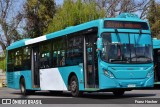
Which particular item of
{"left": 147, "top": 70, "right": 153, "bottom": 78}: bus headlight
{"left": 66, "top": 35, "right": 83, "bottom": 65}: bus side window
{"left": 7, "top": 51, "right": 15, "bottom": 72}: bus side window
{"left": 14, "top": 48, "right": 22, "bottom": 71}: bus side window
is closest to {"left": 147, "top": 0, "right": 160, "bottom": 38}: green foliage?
{"left": 7, "top": 51, "right": 15, "bottom": 72}: bus side window

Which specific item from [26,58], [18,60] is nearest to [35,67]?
[26,58]

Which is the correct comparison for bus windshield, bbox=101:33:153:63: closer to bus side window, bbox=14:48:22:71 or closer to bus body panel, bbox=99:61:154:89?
bus body panel, bbox=99:61:154:89

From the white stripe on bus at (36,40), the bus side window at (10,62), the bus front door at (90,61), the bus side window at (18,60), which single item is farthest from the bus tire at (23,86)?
the bus front door at (90,61)

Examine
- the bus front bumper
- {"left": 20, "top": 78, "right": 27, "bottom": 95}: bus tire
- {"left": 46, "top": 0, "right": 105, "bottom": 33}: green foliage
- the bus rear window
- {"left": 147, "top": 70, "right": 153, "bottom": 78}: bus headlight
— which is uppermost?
{"left": 46, "top": 0, "right": 105, "bottom": 33}: green foliage

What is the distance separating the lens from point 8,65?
25.6 metres

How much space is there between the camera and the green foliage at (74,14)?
42812 mm

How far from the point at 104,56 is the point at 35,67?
6873 millimetres

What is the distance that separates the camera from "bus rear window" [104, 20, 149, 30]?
16172 mm

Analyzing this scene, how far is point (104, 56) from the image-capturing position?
1572 cm

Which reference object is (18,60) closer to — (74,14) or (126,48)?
(126,48)

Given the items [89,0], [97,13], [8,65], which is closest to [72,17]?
[97,13]

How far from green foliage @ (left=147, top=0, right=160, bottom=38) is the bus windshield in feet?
117

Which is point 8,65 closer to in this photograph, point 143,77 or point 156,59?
point 156,59

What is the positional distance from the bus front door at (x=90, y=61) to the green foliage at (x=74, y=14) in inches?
1015
